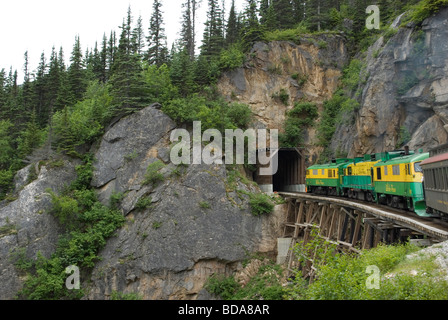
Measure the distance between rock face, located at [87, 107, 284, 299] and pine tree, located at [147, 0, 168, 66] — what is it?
1592 centimetres

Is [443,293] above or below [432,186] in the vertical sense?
below

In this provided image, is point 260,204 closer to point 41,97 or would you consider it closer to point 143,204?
point 143,204

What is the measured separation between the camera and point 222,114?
35875mm

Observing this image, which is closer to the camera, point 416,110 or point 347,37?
point 416,110

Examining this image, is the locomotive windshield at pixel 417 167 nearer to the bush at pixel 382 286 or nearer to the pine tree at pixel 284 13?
the bush at pixel 382 286

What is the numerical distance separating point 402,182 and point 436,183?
3.80m

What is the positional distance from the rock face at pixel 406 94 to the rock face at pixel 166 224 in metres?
11.4

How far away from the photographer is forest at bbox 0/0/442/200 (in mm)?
34156

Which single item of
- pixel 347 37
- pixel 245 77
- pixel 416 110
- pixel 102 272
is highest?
pixel 347 37

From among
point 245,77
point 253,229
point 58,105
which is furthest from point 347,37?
point 58,105

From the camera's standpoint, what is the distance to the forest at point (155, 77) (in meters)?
34.2

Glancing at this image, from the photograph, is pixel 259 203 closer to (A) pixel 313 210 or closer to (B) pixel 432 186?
(A) pixel 313 210

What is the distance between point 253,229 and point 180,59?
21.1 meters

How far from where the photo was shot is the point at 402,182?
62.7 ft
